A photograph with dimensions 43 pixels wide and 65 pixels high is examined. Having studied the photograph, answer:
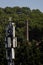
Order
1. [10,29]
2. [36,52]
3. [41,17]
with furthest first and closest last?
[41,17] → [36,52] → [10,29]

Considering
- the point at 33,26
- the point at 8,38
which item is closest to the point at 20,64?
the point at 8,38

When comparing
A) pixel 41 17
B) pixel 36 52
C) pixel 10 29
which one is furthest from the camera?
pixel 41 17

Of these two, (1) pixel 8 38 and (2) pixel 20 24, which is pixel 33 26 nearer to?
(2) pixel 20 24

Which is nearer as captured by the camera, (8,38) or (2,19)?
(8,38)

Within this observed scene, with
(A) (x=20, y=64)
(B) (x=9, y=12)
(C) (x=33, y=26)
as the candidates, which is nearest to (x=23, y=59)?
(A) (x=20, y=64)

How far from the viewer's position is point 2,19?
121ft

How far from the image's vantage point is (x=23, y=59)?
1447 centimetres

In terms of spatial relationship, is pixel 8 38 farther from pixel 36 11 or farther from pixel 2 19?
pixel 36 11

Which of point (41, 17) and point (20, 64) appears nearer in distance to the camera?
point (20, 64)

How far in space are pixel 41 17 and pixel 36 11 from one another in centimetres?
622

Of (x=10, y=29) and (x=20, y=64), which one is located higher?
(x=10, y=29)

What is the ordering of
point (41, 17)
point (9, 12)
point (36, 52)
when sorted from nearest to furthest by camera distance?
point (36, 52) → point (41, 17) → point (9, 12)

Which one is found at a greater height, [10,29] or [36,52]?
[10,29]

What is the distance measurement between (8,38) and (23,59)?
5970 millimetres
